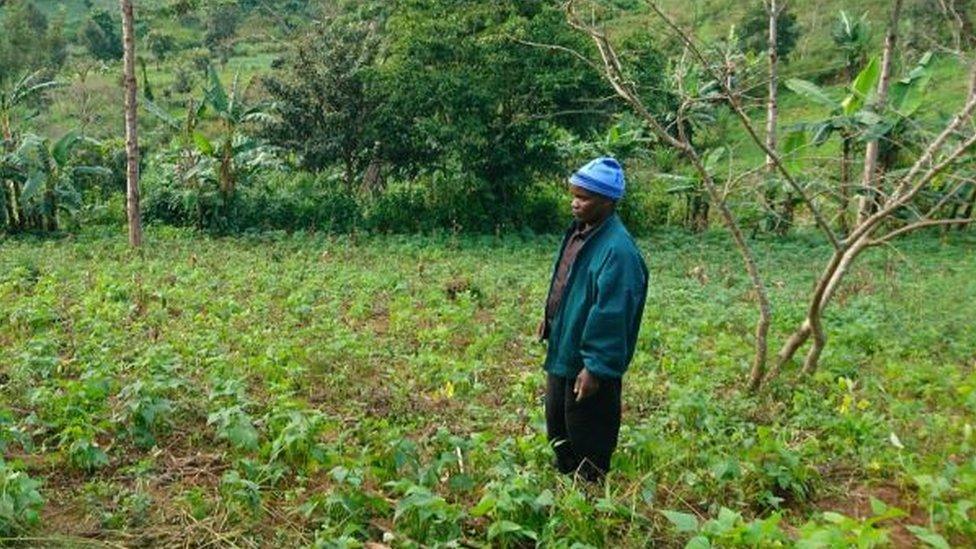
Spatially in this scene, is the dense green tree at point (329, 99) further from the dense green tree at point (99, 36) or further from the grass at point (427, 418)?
the dense green tree at point (99, 36)

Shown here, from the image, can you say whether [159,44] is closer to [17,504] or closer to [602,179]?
[17,504]

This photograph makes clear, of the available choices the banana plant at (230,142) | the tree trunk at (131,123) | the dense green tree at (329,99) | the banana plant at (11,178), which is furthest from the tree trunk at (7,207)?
the dense green tree at (329,99)

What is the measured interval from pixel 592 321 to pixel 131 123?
11.0m

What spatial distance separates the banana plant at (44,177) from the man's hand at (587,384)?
1321cm

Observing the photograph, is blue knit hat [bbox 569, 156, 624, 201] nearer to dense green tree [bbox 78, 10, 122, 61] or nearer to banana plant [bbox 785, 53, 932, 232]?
banana plant [bbox 785, 53, 932, 232]

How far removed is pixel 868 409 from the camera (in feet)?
19.8

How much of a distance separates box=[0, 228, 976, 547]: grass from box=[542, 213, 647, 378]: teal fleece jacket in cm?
62

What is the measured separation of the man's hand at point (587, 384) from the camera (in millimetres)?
4031

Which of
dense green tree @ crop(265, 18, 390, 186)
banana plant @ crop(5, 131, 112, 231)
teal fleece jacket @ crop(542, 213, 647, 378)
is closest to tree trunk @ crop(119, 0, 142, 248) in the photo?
banana plant @ crop(5, 131, 112, 231)

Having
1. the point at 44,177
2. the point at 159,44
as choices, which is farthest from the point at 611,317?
the point at 159,44

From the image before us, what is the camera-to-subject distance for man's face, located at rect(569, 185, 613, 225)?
163 inches

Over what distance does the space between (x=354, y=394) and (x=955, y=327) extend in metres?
6.25

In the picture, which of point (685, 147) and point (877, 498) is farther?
point (685, 147)

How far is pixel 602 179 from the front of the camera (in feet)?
13.5
